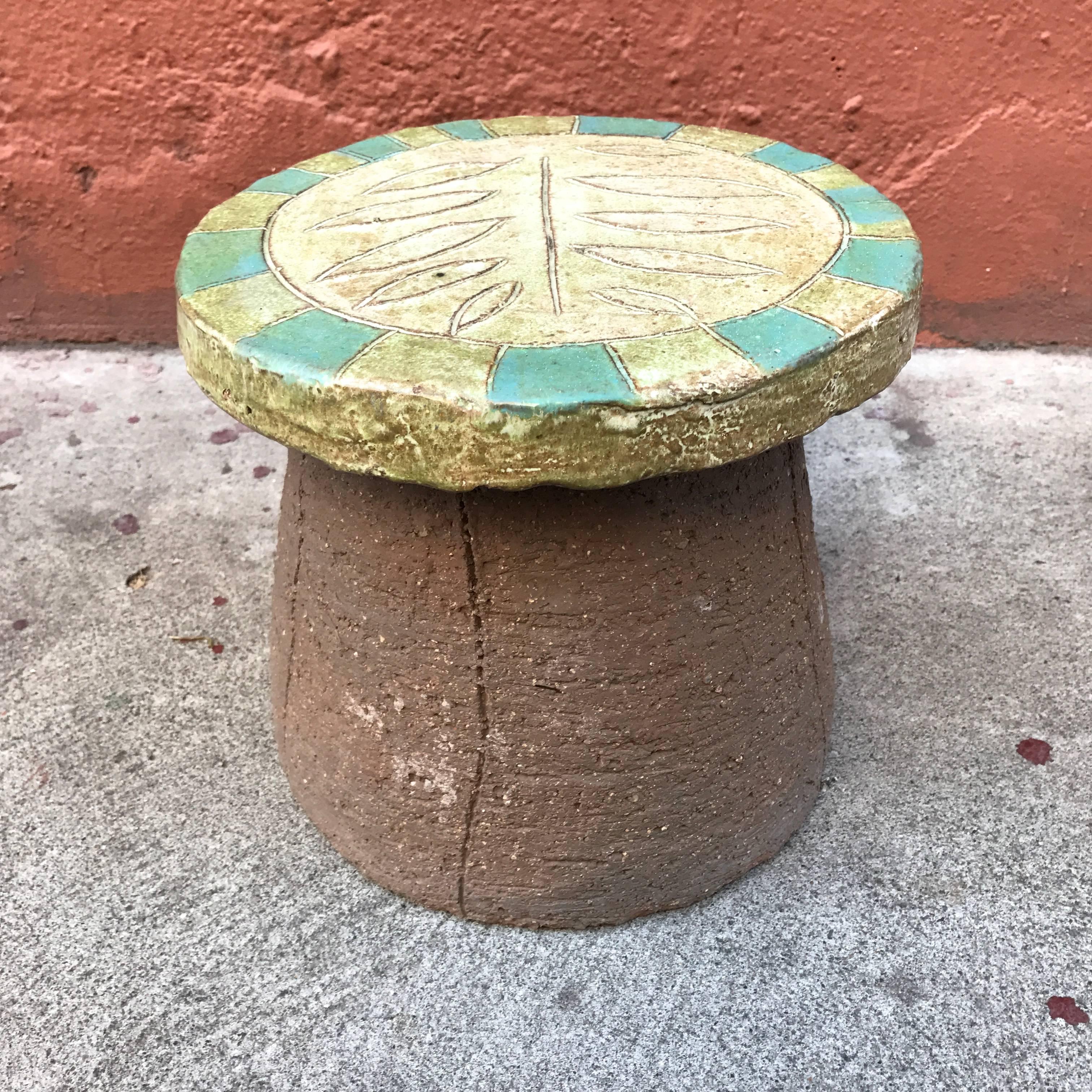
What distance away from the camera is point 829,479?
8.05 ft

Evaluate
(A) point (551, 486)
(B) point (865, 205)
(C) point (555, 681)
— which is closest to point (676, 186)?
(B) point (865, 205)

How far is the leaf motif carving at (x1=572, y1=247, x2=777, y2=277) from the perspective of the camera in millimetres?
1319

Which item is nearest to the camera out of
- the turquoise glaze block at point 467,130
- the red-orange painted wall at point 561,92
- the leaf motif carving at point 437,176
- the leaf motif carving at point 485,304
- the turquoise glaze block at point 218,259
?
the leaf motif carving at point 485,304

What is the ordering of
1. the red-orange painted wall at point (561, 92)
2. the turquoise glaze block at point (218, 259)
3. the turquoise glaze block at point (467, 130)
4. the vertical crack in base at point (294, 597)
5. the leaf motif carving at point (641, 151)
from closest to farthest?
the turquoise glaze block at point (218, 259) → the vertical crack in base at point (294, 597) → the leaf motif carving at point (641, 151) → the turquoise glaze block at point (467, 130) → the red-orange painted wall at point (561, 92)

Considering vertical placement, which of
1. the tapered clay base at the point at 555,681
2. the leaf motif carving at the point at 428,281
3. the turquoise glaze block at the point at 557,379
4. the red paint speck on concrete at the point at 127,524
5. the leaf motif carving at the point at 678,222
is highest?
the turquoise glaze block at the point at 557,379

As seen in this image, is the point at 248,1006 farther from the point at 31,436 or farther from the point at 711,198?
the point at 31,436

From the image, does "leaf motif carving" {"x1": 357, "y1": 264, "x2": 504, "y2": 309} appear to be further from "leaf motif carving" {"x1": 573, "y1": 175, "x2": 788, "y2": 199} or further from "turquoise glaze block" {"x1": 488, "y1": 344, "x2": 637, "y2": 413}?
"leaf motif carving" {"x1": 573, "y1": 175, "x2": 788, "y2": 199}

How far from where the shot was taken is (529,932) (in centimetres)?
155

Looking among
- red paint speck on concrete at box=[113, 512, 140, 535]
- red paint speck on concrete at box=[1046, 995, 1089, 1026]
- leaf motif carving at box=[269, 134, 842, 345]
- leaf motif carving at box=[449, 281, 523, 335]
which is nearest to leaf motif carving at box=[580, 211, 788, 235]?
leaf motif carving at box=[269, 134, 842, 345]

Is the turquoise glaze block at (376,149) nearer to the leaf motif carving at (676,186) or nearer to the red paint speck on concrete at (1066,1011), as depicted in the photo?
the leaf motif carving at (676,186)

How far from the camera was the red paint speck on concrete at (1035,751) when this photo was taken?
178 cm

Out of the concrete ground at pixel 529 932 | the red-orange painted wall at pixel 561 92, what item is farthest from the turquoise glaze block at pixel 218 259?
the red-orange painted wall at pixel 561 92

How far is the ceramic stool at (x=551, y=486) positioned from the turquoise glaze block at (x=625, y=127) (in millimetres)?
131

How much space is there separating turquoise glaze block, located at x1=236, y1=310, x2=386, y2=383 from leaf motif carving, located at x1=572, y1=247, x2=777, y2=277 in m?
0.32
